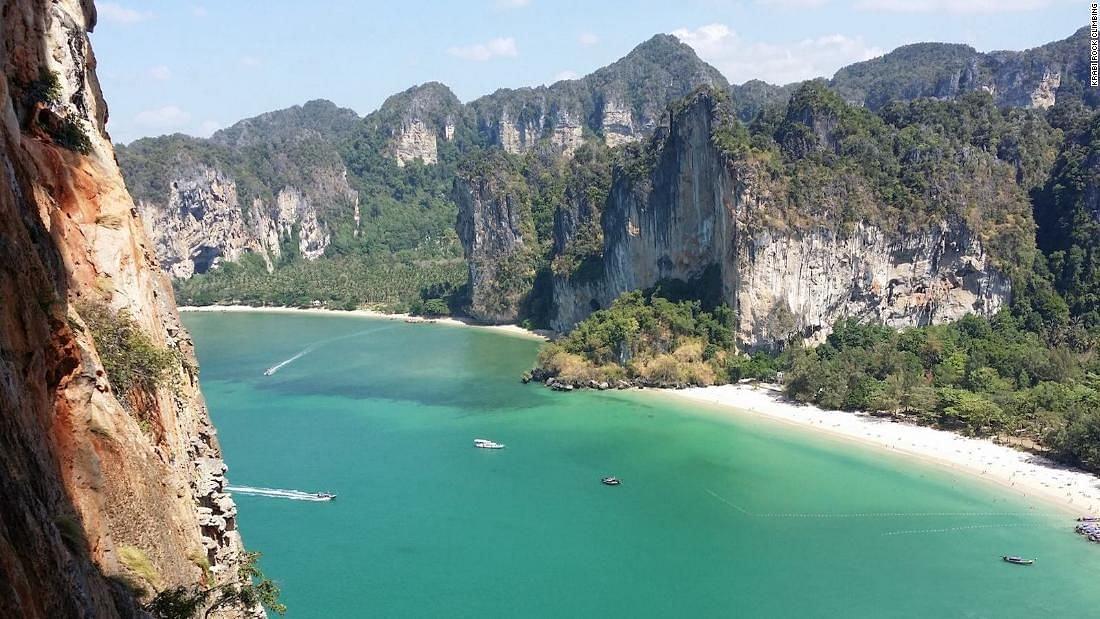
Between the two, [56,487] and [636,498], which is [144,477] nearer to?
[56,487]

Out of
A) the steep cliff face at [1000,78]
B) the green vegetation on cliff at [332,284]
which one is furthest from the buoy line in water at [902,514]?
the steep cliff face at [1000,78]

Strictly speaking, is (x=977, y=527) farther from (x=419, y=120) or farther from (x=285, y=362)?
(x=419, y=120)

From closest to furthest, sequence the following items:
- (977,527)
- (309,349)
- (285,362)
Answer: (977,527) < (285,362) < (309,349)

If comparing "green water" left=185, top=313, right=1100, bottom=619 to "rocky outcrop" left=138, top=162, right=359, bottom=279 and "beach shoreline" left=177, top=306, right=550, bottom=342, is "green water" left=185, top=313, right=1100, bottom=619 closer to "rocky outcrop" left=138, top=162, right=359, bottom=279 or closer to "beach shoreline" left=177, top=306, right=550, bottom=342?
"beach shoreline" left=177, top=306, right=550, bottom=342

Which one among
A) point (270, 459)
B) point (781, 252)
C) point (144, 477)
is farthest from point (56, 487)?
point (781, 252)

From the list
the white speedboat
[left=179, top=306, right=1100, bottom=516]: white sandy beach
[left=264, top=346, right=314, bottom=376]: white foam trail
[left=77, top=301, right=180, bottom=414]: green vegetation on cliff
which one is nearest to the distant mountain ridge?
[left=264, top=346, right=314, bottom=376]: white foam trail

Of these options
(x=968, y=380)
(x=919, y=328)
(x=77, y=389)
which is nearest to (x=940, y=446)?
(x=968, y=380)
